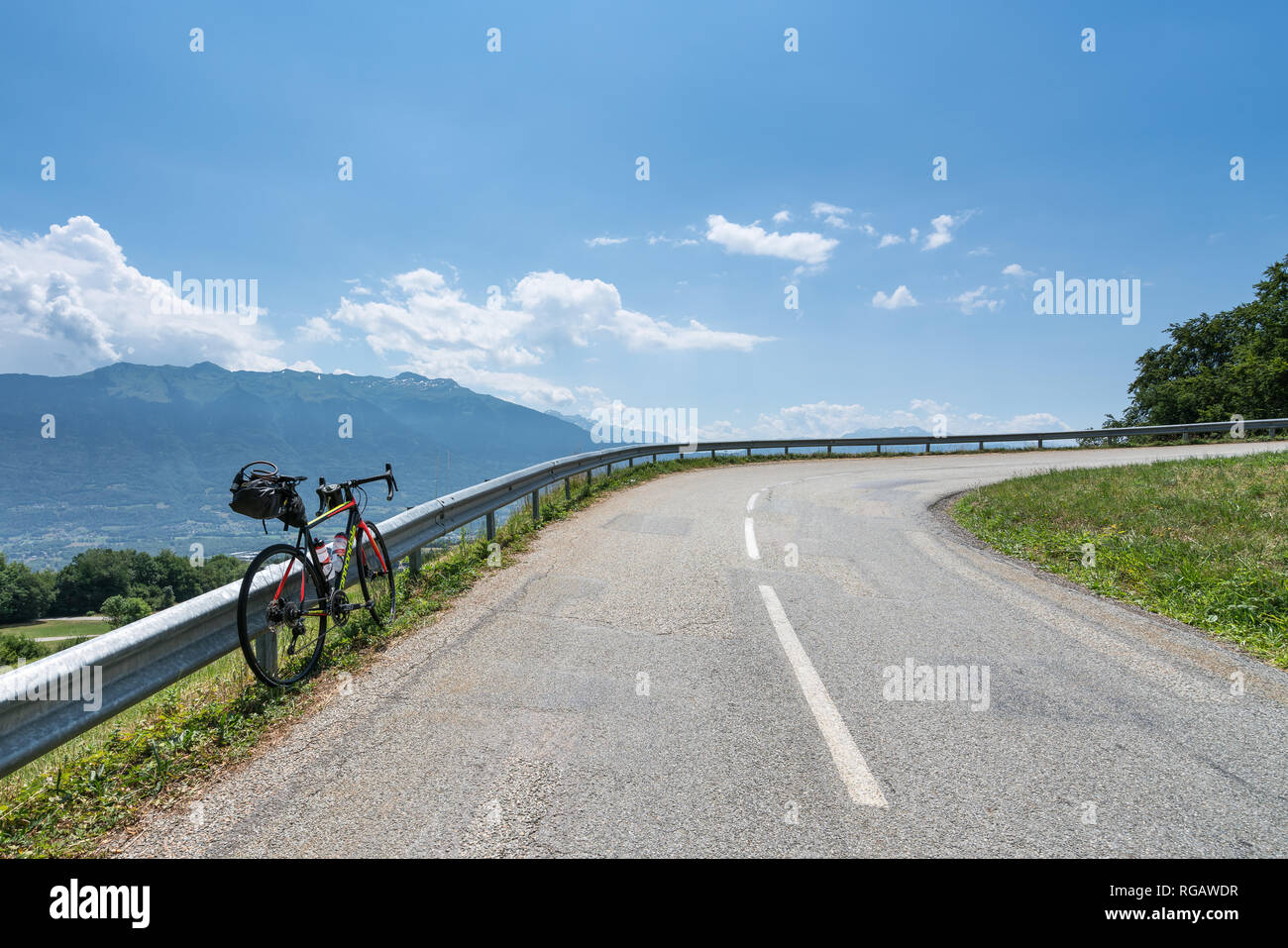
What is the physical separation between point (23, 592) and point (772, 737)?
304 ft

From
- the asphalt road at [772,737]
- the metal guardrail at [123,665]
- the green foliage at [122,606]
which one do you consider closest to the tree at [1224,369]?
the asphalt road at [772,737]

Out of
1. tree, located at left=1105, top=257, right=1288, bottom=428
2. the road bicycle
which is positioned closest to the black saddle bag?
the road bicycle

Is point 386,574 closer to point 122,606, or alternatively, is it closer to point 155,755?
point 155,755

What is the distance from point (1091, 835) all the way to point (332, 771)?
3.53m

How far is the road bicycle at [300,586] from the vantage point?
4121mm

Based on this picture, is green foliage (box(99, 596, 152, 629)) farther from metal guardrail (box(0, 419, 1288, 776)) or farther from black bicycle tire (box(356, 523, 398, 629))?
metal guardrail (box(0, 419, 1288, 776))

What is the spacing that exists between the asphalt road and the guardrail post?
59 cm

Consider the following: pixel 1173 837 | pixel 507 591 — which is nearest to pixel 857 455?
pixel 507 591

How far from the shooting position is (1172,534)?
28.0ft

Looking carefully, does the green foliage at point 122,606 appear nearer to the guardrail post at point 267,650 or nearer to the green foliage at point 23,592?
the green foliage at point 23,592

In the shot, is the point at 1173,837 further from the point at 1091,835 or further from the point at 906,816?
the point at 906,816

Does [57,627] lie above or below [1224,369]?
below

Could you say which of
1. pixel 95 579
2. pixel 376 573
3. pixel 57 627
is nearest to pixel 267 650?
pixel 376 573

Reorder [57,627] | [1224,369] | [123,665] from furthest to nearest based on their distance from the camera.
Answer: [57,627], [1224,369], [123,665]
